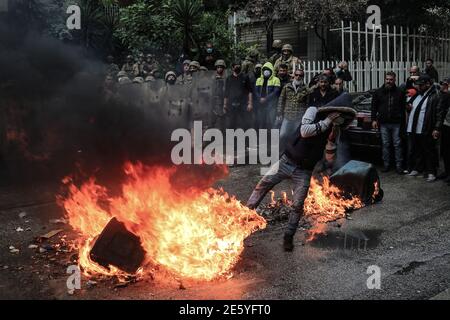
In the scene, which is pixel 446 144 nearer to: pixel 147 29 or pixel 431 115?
pixel 431 115

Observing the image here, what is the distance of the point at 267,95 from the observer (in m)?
10.4

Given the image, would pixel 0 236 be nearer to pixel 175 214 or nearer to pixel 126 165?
pixel 126 165

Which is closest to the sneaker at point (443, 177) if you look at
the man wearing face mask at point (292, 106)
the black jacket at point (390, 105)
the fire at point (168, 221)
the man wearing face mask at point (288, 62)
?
the black jacket at point (390, 105)

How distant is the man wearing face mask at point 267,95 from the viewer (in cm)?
1032

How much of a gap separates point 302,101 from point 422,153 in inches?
108

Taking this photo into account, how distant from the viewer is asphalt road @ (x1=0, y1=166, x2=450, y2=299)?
434 centimetres

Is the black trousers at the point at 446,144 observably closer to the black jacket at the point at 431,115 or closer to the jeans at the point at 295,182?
the black jacket at the point at 431,115

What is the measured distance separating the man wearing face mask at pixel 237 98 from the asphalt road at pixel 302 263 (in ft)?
14.2

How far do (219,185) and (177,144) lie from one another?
1296mm

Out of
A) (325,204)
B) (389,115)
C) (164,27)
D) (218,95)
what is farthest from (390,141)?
(164,27)

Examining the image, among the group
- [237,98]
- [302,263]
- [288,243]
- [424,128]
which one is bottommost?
[302,263]

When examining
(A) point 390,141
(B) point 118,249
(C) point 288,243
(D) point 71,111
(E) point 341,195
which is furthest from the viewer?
(A) point 390,141
